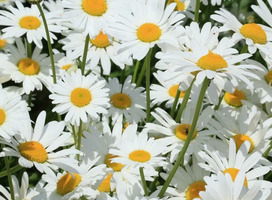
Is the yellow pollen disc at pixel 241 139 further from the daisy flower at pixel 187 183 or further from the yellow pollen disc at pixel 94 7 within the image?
the yellow pollen disc at pixel 94 7

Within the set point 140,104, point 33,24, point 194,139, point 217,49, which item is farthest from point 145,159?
point 33,24

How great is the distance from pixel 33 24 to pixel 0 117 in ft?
2.38

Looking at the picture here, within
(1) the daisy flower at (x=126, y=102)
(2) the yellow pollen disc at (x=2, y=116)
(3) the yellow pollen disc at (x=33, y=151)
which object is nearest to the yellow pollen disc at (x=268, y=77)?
(1) the daisy flower at (x=126, y=102)

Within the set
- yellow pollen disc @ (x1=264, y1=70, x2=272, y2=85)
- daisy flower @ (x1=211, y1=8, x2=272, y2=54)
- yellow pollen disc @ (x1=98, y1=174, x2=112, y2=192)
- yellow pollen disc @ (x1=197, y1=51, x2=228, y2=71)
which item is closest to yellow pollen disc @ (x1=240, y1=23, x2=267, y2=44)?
daisy flower @ (x1=211, y1=8, x2=272, y2=54)

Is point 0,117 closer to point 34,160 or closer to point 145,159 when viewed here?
point 34,160

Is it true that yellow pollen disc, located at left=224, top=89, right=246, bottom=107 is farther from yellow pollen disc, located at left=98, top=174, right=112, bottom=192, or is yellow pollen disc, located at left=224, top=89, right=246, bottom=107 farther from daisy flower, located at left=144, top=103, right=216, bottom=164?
yellow pollen disc, located at left=98, top=174, right=112, bottom=192

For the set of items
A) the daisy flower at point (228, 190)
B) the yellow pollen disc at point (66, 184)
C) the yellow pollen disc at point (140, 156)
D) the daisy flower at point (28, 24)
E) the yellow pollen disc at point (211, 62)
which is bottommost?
the yellow pollen disc at point (66, 184)

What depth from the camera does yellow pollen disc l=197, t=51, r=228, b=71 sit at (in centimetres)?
166

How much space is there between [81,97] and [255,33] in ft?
2.10

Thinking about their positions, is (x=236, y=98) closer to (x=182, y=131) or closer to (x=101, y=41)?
(x=182, y=131)

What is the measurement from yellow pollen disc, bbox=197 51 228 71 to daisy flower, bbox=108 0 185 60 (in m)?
0.26

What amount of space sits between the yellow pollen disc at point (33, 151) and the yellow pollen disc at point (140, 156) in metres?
0.26

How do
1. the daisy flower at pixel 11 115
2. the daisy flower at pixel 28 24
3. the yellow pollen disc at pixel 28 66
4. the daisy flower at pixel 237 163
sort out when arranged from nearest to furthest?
1. the daisy flower at pixel 11 115
2. the daisy flower at pixel 237 163
3. the daisy flower at pixel 28 24
4. the yellow pollen disc at pixel 28 66

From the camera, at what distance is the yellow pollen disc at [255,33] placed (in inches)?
81.1
